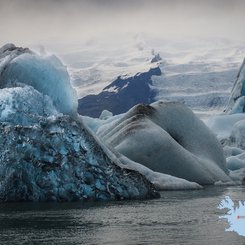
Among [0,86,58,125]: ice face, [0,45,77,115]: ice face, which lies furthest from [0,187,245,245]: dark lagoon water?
[0,45,77,115]: ice face

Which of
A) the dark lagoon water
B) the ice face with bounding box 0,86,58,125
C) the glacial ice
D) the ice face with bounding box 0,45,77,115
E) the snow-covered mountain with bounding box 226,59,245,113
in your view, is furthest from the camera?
the snow-covered mountain with bounding box 226,59,245,113

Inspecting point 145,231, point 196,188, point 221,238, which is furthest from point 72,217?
point 196,188

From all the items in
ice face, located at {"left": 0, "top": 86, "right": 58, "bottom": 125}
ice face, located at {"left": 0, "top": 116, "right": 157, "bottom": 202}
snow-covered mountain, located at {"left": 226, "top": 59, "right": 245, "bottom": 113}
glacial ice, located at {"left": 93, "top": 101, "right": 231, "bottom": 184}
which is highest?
ice face, located at {"left": 0, "top": 86, "right": 58, "bottom": 125}

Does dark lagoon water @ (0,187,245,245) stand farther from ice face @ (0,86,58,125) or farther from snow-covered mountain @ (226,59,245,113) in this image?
snow-covered mountain @ (226,59,245,113)

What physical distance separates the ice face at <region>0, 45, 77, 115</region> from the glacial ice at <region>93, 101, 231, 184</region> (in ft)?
26.9

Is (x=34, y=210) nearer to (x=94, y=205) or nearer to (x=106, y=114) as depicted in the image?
(x=94, y=205)

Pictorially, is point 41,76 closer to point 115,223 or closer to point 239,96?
point 115,223

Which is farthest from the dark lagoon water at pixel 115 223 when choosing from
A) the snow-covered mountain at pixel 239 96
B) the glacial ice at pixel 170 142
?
the snow-covered mountain at pixel 239 96

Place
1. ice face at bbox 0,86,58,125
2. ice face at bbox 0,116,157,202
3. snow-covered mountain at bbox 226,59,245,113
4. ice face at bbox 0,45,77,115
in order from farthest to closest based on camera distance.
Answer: snow-covered mountain at bbox 226,59,245,113 < ice face at bbox 0,45,77,115 < ice face at bbox 0,86,58,125 < ice face at bbox 0,116,157,202

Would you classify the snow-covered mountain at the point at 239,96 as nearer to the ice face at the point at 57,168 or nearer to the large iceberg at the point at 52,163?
the large iceberg at the point at 52,163

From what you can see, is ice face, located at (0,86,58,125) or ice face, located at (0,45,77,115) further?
ice face, located at (0,45,77,115)

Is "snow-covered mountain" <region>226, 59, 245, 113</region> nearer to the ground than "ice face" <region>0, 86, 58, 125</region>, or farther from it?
nearer to the ground

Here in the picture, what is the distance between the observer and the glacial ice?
45906mm

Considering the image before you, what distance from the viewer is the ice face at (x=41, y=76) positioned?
35.5 meters
